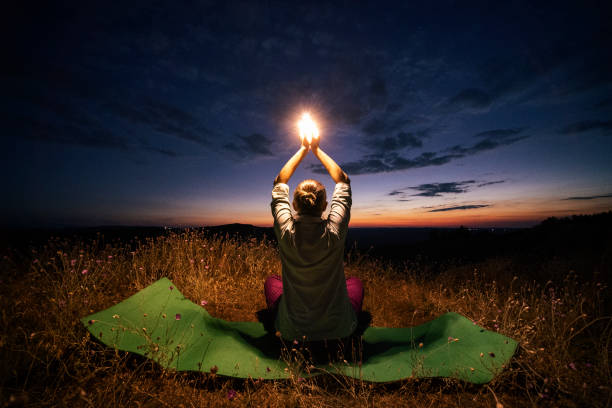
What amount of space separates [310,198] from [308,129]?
108cm

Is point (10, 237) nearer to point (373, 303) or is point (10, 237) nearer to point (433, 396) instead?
point (373, 303)

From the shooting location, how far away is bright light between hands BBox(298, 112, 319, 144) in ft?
9.17

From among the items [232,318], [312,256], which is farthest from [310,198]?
[232,318]

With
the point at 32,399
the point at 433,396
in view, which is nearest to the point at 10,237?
the point at 32,399

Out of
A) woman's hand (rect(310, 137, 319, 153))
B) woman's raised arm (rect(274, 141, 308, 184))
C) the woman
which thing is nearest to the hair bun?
the woman

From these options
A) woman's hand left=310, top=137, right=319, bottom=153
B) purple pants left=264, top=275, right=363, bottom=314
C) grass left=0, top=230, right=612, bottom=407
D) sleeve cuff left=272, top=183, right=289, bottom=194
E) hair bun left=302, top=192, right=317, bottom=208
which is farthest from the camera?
purple pants left=264, top=275, right=363, bottom=314

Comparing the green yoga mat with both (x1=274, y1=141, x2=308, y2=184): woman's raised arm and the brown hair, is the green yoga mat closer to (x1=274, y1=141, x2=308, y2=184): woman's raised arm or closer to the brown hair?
the brown hair

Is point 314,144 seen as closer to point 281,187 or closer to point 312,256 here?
point 281,187

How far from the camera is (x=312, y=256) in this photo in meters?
2.21

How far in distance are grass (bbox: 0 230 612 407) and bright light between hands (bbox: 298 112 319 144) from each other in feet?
8.11

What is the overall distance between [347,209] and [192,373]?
2.23 meters

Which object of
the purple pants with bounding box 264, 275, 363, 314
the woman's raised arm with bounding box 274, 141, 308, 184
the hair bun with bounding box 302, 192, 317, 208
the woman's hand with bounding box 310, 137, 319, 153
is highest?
the woman's hand with bounding box 310, 137, 319, 153

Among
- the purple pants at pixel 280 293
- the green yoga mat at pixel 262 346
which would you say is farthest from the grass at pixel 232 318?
the purple pants at pixel 280 293

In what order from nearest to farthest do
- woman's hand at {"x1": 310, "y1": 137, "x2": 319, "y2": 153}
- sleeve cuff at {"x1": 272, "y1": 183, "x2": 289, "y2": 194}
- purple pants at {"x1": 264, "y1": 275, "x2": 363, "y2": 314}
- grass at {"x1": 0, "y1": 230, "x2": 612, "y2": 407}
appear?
grass at {"x1": 0, "y1": 230, "x2": 612, "y2": 407}, sleeve cuff at {"x1": 272, "y1": 183, "x2": 289, "y2": 194}, woman's hand at {"x1": 310, "y1": 137, "x2": 319, "y2": 153}, purple pants at {"x1": 264, "y1": 275, "x2": 363, "y2": 314}
